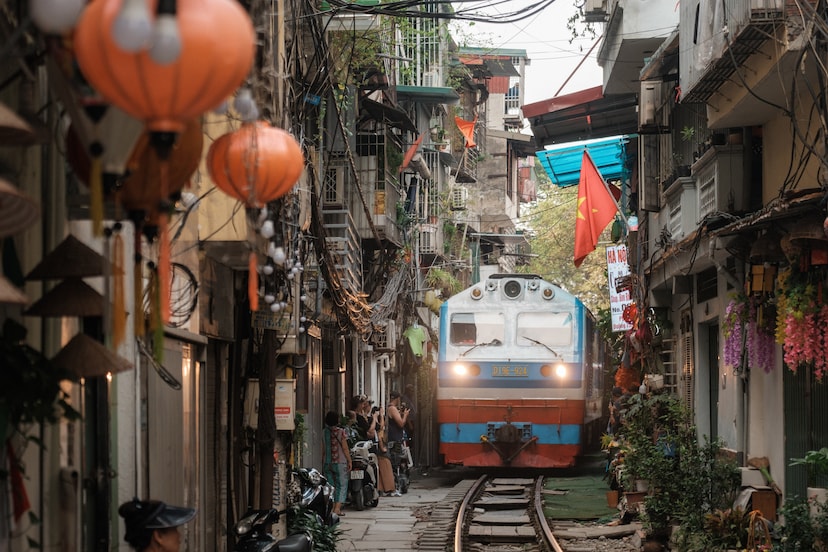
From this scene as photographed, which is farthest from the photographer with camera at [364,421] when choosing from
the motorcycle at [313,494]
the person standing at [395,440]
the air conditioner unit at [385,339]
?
the air conditioner unit at [385,339]

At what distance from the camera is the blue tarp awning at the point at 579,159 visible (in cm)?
2217

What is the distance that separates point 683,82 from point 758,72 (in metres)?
2.53

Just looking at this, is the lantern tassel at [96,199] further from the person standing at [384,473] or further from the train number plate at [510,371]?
the train number plate at [510,371]

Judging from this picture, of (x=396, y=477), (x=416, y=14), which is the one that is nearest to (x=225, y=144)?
(x=416, y=14)

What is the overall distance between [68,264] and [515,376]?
16272 millimetres

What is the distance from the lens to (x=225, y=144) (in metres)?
5.48

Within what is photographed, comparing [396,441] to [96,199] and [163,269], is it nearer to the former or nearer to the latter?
Result: [163,269]

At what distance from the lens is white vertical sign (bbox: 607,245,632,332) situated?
22.0 metres

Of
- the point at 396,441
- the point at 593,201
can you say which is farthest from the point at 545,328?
the point at 396,441

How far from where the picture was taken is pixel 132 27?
11.2ft

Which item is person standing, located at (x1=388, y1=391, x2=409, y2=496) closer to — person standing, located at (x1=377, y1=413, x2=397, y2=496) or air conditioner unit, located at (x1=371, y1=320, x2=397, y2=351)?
person standing, located at (x1=377, y1=413, x2=397, y2=496)

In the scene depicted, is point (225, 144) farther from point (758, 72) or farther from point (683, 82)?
point (683, 82)

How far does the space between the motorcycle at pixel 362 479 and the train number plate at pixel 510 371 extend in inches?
151

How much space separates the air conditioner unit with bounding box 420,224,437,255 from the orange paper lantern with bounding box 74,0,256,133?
2886cm
